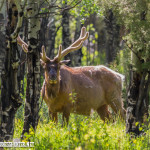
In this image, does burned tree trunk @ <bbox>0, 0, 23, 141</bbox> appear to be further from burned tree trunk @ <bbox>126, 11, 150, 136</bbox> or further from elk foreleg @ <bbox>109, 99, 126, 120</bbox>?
elk foreleg @ <bbox>109, 99, 126, 120</bbox>

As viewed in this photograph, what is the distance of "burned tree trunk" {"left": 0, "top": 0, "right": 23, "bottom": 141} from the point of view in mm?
6270

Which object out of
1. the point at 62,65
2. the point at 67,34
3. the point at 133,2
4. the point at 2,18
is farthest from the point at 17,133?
the point at 67,34

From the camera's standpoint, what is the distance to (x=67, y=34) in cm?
1484

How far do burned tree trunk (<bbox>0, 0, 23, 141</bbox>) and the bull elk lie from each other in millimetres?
2011

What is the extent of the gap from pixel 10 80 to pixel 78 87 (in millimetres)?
4086

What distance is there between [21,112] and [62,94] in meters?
1.25

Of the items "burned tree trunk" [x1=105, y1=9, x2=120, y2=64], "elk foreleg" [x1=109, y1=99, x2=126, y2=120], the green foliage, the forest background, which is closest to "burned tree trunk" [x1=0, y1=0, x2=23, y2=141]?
the forest background

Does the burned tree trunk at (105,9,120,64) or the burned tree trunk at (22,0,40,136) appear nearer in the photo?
the burned tree trunk at (22,0,40,136)

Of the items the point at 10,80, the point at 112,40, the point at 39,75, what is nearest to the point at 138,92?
the point at 39,75

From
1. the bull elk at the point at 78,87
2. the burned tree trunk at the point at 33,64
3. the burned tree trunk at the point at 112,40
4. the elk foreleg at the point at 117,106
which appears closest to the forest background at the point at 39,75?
the burned tree trunk at the point at 33,64

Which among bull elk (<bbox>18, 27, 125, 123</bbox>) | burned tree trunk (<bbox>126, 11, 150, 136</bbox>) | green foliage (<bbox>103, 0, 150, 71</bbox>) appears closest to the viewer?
green foliage (<bbox>103, 0, 150, 71</bbox>)

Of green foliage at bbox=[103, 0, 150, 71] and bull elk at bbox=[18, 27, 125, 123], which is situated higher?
green foliage at bbox=[103, 0, 150, 71]

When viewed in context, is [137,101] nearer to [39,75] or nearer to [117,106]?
[39,75]

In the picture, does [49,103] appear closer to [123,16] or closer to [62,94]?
[62,94]
